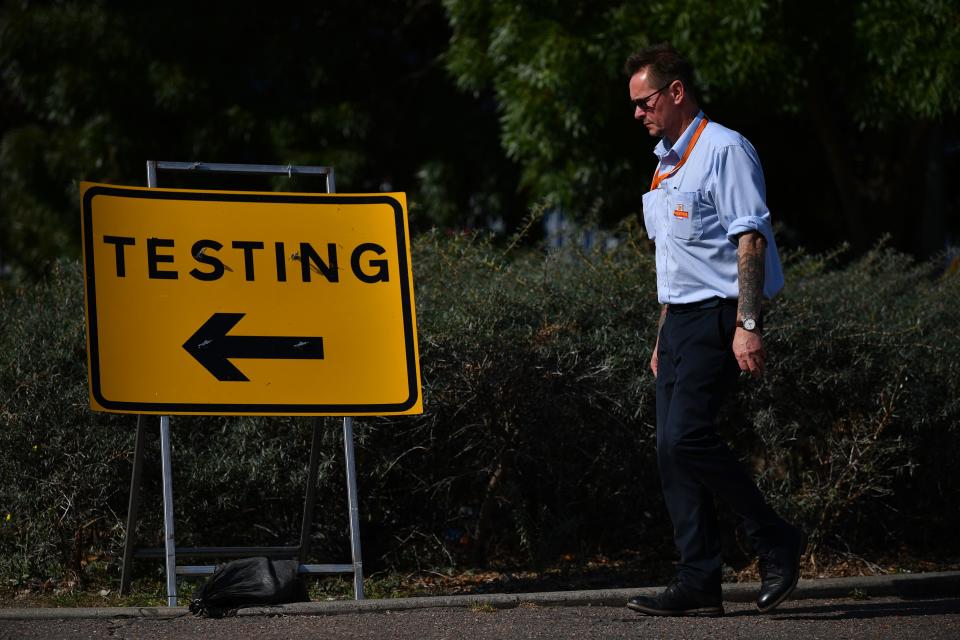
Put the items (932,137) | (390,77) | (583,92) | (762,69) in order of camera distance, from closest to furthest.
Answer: (762,69), (583,92), (932,137), (390,77)

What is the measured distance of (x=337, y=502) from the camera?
5.93 m

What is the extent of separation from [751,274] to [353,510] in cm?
185

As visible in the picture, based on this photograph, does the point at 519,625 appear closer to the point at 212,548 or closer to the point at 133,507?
the point at 212,548

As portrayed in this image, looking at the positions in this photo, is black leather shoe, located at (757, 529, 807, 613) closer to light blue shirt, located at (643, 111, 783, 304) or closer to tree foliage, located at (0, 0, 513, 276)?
light blue shirt, located at (643, 111, 783, 304)

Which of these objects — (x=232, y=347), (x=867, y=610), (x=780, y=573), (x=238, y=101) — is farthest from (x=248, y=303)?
(x=238, y=101)

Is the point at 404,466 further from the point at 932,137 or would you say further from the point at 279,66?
the point at 279,66

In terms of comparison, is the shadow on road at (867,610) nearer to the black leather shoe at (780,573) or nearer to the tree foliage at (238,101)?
the black leather shoe at (780,573)

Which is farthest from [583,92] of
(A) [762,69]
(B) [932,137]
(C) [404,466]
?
(C) [404,466]

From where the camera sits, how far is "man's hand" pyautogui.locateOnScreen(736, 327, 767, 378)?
436 cm

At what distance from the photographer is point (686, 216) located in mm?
4633

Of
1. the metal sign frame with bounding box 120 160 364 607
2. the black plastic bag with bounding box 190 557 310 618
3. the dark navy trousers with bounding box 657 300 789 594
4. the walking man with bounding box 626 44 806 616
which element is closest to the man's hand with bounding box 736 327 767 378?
the walking man with bounding box 626 44 806 616

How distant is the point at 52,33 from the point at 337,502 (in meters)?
9.85

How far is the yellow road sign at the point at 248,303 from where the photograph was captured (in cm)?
495

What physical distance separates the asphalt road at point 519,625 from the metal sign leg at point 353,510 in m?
0.31
